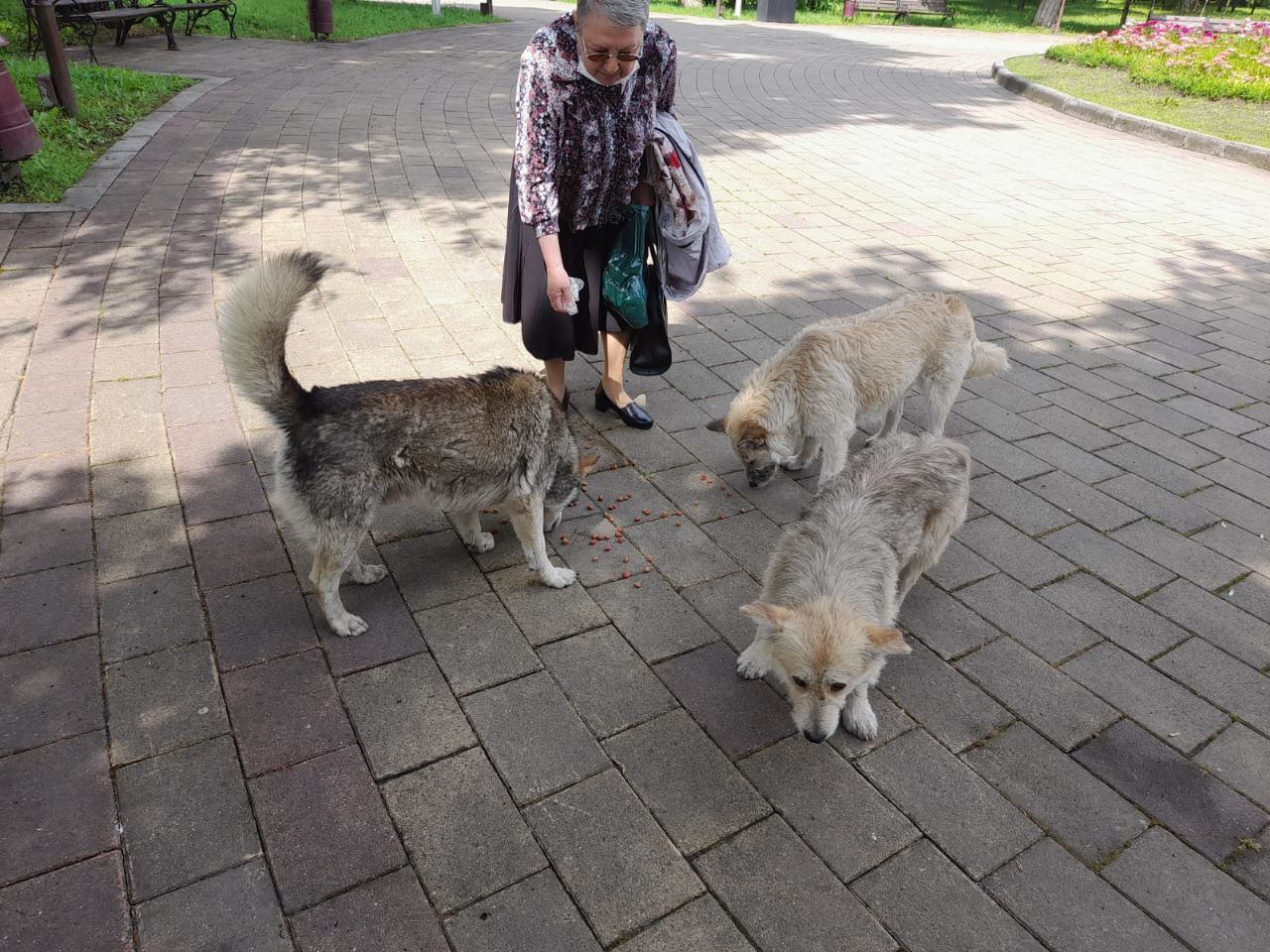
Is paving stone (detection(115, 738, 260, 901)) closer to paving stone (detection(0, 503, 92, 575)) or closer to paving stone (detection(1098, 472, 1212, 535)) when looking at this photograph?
paving stone (detection(0, 503, 92, 575))

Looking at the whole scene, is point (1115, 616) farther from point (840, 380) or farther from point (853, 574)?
point (840, 380)

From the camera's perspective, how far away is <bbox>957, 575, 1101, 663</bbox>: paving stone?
3.70m

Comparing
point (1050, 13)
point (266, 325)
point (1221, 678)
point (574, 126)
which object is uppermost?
point (1050, 13)

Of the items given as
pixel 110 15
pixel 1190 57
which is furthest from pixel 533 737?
pixel 1190 57

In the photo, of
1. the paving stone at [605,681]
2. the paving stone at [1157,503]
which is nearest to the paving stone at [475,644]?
the paving stone at [605,681]

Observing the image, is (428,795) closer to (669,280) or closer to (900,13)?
(669,280)

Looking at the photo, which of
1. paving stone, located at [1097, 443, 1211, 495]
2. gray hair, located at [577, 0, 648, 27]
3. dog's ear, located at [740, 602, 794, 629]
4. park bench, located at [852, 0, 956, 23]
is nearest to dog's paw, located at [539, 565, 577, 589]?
dog's ear, located at [740, 602, 794, 629]

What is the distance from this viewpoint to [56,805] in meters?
2.68

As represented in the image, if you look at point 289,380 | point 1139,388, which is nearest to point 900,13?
point 1139,388

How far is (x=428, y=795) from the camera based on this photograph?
9.30ft

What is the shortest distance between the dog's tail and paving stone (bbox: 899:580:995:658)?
307 centimetres

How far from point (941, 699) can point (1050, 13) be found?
32759 mm

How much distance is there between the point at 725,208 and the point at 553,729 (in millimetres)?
7332

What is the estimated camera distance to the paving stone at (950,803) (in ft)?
9.16
